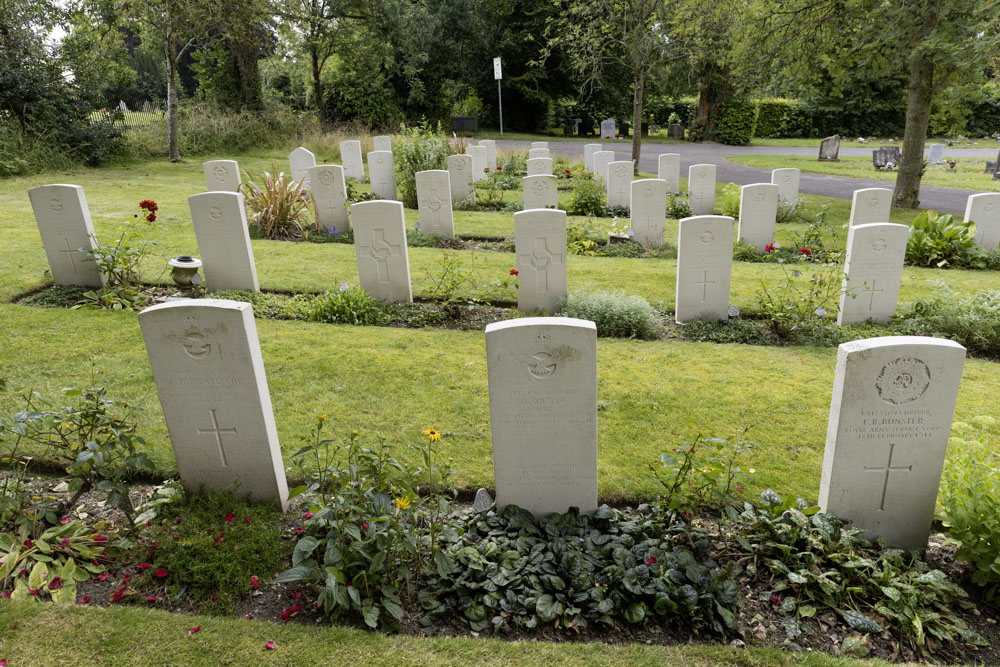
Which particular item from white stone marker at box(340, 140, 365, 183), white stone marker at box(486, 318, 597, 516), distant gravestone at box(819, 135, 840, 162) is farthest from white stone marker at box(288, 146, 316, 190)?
distant gravestone at box(819, 135, 840, 162)

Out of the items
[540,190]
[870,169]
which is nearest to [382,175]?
[540,190]

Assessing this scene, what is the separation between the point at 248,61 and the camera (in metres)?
23.5

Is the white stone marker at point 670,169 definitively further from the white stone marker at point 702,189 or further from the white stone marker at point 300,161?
the white stone marker at point 300,161

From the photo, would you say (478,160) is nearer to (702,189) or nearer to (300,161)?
(300,161)

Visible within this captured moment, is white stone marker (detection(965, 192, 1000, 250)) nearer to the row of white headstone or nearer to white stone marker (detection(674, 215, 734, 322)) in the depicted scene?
white stone marker (detection(674, 215, 734, 322))

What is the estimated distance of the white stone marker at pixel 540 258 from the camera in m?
7.25

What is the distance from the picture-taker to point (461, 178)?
14109 millimetres

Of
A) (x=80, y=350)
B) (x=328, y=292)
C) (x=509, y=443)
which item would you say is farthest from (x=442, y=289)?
(x=509, y=443)

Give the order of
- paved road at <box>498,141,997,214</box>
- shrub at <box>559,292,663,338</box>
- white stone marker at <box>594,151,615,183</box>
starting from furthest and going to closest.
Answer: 1. paved road at <box>498,141,997,214</box>
2. white stone marker at <box>594,151,615,183</box>
3. shrub at <box>559,292,663,338</box>

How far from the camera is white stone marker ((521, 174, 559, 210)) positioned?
11.7m

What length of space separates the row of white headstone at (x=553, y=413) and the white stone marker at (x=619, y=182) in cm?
1070

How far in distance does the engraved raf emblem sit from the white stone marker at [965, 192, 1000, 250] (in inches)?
331

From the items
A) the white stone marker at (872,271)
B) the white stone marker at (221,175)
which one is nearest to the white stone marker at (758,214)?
the white stone marker at (872,271)

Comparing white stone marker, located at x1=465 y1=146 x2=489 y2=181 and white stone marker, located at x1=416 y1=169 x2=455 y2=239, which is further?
white stone marker, located at x1=465 y1=146 x2=489 y2=181
